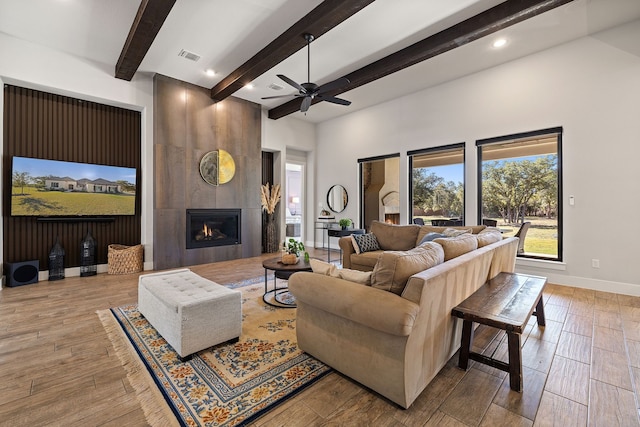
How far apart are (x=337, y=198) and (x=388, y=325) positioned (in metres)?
6.11

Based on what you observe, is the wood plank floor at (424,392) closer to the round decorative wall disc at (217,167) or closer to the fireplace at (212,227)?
the fireplace at (212,227)

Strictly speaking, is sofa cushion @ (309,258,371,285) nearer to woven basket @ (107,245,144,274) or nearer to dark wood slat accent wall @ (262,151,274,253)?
woven basket @ (107,245,144,274)

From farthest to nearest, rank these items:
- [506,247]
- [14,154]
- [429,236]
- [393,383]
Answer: [14,154] < [429,236] < [506,247] < [393,383]

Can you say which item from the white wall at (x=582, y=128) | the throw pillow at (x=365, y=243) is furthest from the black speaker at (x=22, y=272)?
the white wall at (x=582, y=128)

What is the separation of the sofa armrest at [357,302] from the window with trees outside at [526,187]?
4.07m

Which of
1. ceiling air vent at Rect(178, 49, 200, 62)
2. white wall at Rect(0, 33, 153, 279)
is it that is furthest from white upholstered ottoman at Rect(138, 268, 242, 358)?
ceiling air vent at Rect(178, 49, 200, 62)

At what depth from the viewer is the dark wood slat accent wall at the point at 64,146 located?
4156mm

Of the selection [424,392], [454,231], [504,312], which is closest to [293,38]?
[454,231]

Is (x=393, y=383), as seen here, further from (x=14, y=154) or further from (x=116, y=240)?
(x=14, y=154)

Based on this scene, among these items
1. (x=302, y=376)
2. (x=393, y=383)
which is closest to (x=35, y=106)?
(x=302, y=376)

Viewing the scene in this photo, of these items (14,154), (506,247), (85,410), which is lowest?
(85,410)

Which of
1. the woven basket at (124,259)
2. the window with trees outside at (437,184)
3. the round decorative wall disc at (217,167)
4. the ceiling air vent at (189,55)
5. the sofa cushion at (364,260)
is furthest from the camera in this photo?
the round decorative wall disc at (217,167)

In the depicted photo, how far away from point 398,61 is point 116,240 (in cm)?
570

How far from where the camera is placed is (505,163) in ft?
16.0
